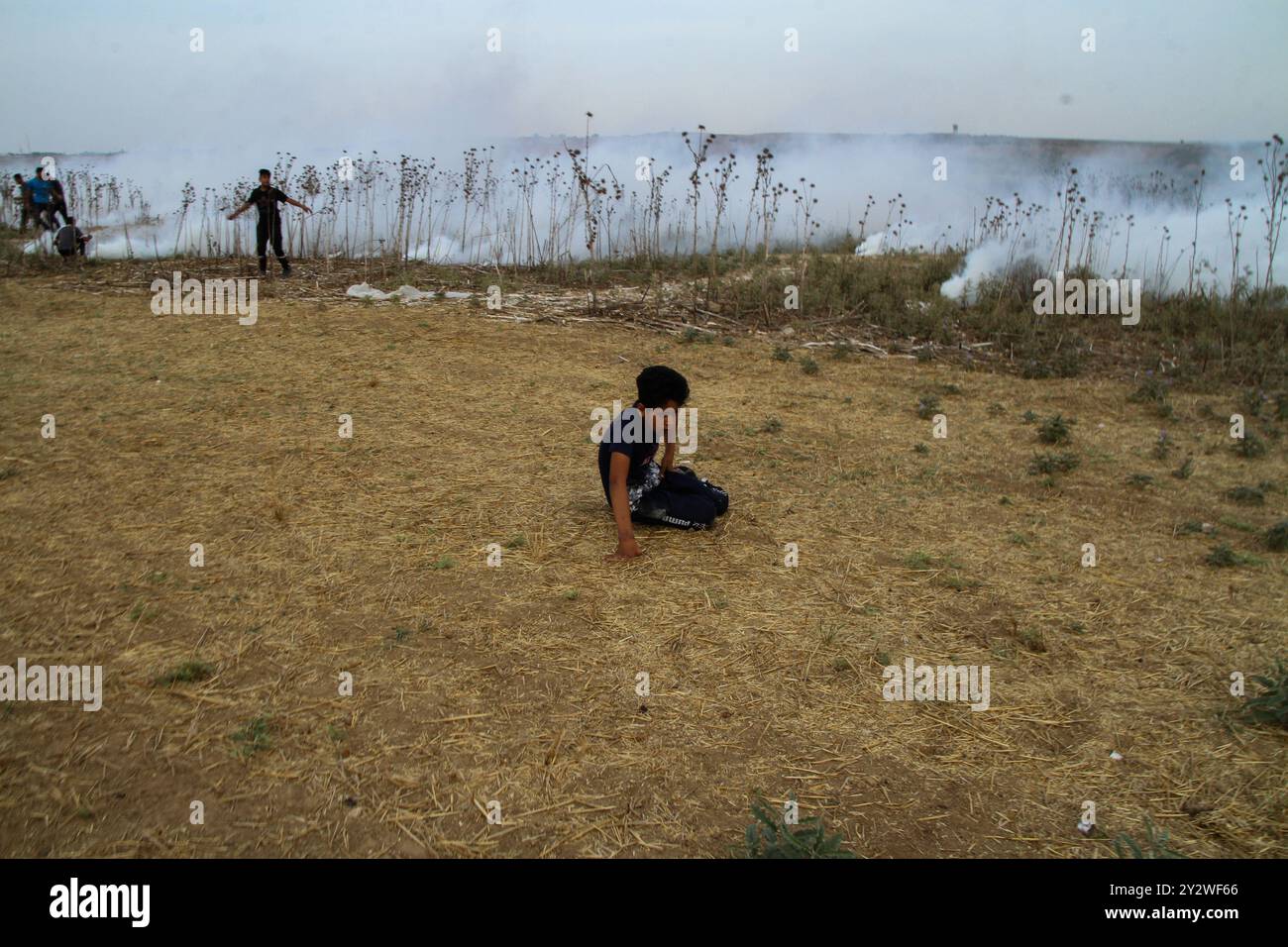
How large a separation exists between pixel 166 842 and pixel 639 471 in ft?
9.41

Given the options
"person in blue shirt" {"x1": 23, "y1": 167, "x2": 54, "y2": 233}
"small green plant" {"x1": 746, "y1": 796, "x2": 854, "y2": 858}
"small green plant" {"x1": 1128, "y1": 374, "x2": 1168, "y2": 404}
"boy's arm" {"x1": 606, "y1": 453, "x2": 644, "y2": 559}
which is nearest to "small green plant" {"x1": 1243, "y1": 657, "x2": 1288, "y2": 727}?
"small green plant" {"x1": 746, "y1": 796, "x2": 854, "y2": 858}

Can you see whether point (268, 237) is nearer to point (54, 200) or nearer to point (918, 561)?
point (54, 200)

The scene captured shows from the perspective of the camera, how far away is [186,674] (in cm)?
322

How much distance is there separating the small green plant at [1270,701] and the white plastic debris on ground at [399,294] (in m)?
9.77

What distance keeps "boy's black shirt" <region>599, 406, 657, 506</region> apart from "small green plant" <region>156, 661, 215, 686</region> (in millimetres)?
2001

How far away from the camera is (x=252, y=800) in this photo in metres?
2.63

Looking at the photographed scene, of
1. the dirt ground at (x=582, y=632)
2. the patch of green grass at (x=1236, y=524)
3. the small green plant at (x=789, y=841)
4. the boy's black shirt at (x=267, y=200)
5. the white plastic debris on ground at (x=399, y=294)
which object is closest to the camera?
the small green plant at (x=789, y=841)

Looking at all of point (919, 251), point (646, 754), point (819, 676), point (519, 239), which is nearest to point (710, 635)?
point (819, 676)

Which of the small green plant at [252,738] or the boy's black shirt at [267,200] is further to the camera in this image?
the boy's black shirt at [267,200]

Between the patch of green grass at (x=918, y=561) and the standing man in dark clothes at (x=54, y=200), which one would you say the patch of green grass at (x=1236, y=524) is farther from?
the standing man in dark clothes at (x=54, y=200)

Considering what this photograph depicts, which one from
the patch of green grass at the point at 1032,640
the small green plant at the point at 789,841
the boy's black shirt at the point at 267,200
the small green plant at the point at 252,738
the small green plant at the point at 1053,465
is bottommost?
the small green plant at the point at 252,738

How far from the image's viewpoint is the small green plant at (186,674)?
10.5ft

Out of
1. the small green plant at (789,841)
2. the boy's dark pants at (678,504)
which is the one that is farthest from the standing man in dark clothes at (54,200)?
the small green plant at (789,841)

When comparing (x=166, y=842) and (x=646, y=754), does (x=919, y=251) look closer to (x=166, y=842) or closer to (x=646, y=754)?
(x=646, y=754)
